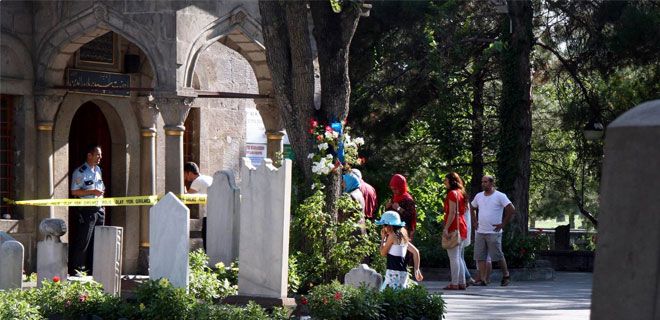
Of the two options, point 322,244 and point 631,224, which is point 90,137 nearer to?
point 322,244

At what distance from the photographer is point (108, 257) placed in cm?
1204

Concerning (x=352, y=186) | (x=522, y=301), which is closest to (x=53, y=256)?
(x=352, y=186)

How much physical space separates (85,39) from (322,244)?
710cm

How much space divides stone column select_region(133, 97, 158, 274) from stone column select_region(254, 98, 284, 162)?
1810mm

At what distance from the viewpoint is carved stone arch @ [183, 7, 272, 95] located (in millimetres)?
18703

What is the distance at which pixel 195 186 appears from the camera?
17609mm

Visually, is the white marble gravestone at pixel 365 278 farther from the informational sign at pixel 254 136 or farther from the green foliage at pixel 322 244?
the informational sign at pixel 254 136

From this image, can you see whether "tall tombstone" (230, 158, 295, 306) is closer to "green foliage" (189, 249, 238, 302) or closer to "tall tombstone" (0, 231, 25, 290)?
"green foliage" (189, 249, 238, 302)

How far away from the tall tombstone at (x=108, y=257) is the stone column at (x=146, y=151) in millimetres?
8510

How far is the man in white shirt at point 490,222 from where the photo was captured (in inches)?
682

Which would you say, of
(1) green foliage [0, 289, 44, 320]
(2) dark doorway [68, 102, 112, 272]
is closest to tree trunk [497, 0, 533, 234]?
(2) dark doorway [68, 102, 112, 272]

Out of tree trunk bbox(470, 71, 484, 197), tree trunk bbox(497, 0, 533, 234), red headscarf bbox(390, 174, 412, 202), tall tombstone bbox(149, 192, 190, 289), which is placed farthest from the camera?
tree trunk bbox(470, 71, 484, 197)

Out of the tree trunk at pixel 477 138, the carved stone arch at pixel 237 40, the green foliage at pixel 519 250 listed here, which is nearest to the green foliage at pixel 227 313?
the carved stone arch at pixel 237 40

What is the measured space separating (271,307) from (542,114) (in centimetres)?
2173
